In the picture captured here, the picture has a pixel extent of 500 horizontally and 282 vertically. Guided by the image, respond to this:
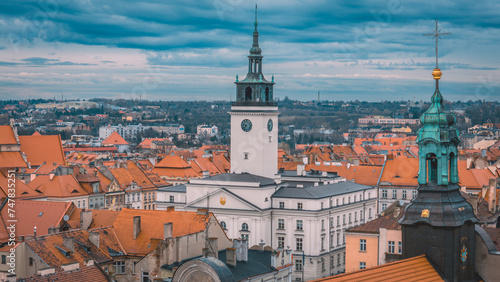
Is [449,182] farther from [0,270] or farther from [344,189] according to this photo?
[344,189]

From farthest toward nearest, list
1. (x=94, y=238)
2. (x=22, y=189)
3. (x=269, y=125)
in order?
(x=22, y=189), (x=269, y=125), (x=94, y=238)

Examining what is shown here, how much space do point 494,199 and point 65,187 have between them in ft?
174

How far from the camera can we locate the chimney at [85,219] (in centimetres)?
6606

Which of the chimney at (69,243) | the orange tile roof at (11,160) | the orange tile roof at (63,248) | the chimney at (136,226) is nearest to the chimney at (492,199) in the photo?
the chimney at (136,226)

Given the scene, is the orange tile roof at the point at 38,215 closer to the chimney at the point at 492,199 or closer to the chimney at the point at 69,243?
the chimney at the point at 69,243

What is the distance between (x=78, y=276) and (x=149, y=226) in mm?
18310

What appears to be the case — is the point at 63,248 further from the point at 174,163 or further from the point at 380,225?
the point at 174,163

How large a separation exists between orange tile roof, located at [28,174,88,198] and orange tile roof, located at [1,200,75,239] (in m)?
28.8

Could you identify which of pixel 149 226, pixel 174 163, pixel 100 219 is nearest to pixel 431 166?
pixel 149 226

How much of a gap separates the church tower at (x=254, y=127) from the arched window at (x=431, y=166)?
182 ft

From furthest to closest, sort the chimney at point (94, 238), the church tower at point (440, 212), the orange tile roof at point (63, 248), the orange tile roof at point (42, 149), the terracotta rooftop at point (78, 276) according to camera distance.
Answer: the orange tile roof at point (42, 149) < the chimney at point (94, 238) < the orange tile roof at point (63, 248) < the terracotta rooftop at point (78, 276) < the church tower at point (440, 212)

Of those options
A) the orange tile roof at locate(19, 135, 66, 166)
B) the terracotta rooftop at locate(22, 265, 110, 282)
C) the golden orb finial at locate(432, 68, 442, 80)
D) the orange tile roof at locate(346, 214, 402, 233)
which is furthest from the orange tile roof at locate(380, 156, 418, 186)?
the golden orb finial at locate(432, 68, 442, 80)

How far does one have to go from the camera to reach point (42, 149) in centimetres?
12812

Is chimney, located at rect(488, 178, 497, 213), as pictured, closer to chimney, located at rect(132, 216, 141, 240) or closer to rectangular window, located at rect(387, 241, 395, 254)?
rectangular window, located at rect(387, 241, 395, 254)
